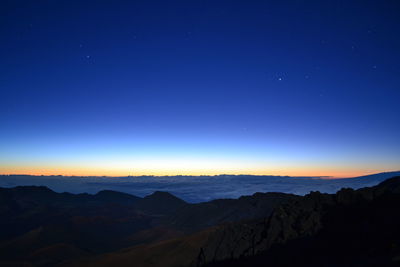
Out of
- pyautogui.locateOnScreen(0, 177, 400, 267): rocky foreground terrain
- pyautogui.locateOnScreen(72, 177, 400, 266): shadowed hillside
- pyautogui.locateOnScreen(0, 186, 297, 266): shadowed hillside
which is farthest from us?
pyautogui.locateOnScreen(0, 186, 297, 266): shadowed hillside

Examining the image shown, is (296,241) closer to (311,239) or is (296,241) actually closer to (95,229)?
(311,239)

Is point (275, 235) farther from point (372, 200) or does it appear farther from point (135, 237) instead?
point (135, 237)

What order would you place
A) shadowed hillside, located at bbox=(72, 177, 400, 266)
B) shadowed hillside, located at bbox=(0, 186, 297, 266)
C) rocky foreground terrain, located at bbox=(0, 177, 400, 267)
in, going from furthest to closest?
shadowed hillside, located at bbox=(0, 186, 297, 266), rocky foreground terrain, located at bbox=(0, 177, 400, 267), shadowed hillside, located at bbox=(72, 177, 400, 266)

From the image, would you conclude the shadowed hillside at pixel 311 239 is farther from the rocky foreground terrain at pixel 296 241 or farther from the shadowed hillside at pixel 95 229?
the shadowed hillside at pixel 95 229

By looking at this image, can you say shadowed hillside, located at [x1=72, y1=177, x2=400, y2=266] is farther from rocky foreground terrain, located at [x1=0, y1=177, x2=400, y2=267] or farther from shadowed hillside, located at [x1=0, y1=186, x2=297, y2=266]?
shadowed hillside, located at [x1=0, y1=186, x2=297, y2=266]

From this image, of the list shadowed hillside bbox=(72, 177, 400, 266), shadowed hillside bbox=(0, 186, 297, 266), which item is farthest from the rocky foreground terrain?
shadowed hillside bbox=(0, 186, 297, 266)

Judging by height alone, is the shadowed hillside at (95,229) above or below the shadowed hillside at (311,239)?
below

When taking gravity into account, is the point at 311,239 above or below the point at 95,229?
above

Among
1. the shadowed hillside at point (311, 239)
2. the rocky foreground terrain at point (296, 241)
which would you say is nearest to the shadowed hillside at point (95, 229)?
the rocky foreground terrain at point (296, 241)

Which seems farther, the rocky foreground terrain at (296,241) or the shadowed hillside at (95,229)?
the shadowed hillside at (95,229)

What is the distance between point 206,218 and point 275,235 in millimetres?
88534

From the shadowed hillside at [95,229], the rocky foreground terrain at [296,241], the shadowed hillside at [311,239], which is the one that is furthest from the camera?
the shadowed hillside at [95,229]

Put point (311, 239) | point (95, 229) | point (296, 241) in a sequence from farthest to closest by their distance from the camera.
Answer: point (95, 229) < point (296, 241) < point (311, 239)

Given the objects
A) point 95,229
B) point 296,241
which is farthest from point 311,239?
point 95,229
